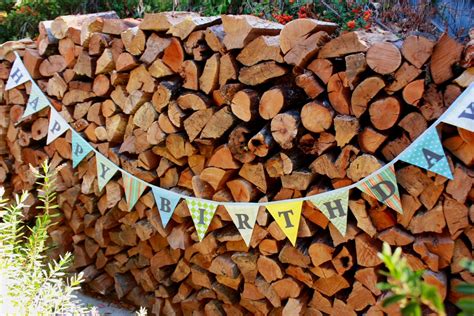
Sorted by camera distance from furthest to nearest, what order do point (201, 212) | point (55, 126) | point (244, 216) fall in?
point (55, 126) → point (201, 212) → point (244, 216)

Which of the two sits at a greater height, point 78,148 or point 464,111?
point 464,111

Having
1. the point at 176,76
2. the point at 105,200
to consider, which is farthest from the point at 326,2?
the point at 105,200

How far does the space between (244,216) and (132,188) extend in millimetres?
746

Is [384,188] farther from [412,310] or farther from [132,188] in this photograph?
[412,310]

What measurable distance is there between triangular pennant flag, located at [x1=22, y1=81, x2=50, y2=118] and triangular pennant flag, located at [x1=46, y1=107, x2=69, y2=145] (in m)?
0.08

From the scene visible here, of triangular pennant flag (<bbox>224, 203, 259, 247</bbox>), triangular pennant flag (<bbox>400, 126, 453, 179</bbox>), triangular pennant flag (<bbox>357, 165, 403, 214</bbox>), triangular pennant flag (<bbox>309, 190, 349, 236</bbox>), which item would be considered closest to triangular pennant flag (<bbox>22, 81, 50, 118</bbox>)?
triangular pennant flag (<bbox>224, 203, 259, 247</bbox>)

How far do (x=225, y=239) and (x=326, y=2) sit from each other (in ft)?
7.98

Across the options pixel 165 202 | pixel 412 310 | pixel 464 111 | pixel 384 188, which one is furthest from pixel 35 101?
pixel 412 310

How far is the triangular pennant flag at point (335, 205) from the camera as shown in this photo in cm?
233

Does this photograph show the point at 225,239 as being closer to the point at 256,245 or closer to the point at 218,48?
the point at 256,245

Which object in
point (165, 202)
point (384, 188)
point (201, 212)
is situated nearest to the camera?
point (384, 188)

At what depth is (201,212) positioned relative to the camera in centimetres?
275

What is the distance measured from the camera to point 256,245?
2684mm

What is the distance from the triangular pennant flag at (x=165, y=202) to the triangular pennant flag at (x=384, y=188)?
1.04 meters
